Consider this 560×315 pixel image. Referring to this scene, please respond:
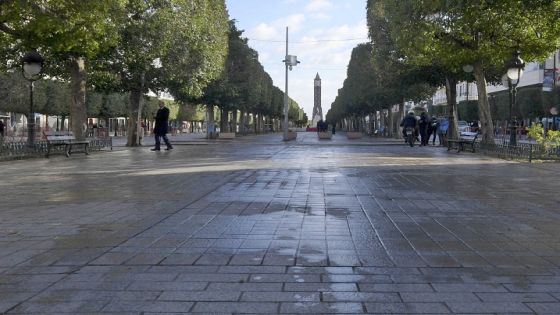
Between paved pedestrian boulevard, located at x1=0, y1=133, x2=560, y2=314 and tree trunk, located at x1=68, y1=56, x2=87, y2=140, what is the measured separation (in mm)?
11245

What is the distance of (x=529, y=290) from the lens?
438cm

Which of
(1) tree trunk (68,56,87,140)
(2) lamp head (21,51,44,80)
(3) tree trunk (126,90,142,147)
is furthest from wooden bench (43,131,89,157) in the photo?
(3) tree trunk (126,90,142,147)

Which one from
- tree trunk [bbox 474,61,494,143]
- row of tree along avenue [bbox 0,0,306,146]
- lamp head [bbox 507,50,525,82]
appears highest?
row of tree along avenue [bbox 0,0,306,146]

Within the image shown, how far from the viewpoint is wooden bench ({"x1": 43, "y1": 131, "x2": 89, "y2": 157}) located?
19.2 metres

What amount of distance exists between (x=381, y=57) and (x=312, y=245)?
2654 centimetres

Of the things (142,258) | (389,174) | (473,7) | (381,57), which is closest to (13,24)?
(389,174)

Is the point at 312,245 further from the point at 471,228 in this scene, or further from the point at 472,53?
the point at 472,53

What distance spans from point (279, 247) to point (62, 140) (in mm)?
15789

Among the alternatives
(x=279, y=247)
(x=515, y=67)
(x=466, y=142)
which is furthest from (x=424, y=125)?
(x=279, y=247)

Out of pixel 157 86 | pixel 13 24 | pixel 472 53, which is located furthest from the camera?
pixel 157 86

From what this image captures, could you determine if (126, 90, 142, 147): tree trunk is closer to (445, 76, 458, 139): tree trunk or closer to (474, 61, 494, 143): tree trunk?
(445, 76, 458, 139): tree trunk

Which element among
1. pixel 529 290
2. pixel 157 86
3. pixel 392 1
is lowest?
pixel 529 290

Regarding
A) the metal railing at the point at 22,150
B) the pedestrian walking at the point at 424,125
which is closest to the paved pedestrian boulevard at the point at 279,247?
the metal railing at the point at 22,150

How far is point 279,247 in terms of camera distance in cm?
572
